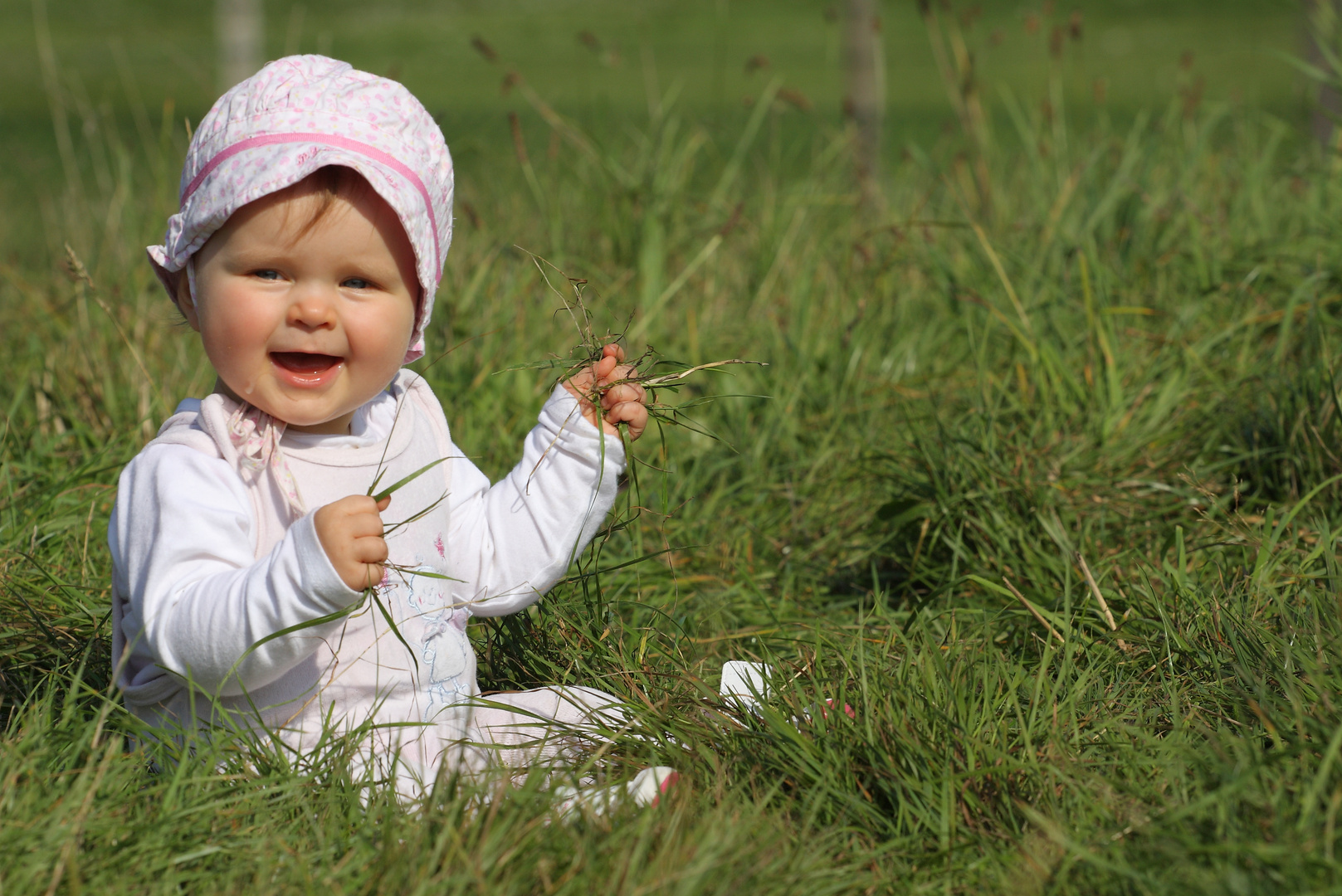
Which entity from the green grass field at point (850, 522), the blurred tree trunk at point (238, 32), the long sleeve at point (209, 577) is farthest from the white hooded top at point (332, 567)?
the blurred tree trunk at point (238, 32)

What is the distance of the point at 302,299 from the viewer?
1.80m

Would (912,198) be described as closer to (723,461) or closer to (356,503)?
(723,461)

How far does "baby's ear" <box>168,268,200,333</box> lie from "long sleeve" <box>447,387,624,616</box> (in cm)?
47

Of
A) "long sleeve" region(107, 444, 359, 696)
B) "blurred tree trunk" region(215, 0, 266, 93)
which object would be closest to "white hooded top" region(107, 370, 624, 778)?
"long sleeve" region(107, 444, 359, 696)

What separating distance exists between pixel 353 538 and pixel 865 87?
4.94m

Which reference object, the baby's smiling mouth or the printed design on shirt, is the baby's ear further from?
the printed design on shirt

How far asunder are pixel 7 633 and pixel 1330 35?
3999 mm

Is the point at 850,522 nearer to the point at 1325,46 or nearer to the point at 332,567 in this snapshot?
the point at 332,567

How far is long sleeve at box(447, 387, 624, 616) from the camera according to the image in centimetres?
202

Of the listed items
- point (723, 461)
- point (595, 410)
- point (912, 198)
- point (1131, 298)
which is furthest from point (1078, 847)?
point (912, 198)

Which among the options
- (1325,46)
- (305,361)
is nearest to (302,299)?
(305,361)

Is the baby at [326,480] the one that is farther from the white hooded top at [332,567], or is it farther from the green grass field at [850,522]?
the green grass field at [850,522]

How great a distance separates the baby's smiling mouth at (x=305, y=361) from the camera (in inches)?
73.0

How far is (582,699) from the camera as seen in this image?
203 centimetres
